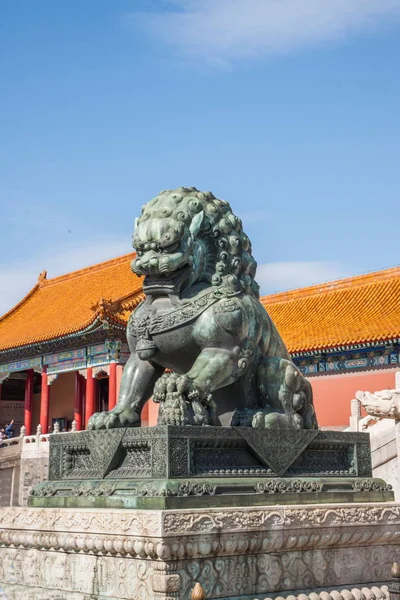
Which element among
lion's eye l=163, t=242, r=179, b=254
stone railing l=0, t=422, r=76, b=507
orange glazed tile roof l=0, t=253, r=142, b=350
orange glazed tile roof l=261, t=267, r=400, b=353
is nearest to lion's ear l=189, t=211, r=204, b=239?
lion's eye l=163, t=242, r=179, b=254

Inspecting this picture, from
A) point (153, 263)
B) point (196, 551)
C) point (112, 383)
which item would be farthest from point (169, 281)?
point (112, 383)

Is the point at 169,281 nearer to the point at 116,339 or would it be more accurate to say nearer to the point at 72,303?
the point at 116,339

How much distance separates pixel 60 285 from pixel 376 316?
623 inches

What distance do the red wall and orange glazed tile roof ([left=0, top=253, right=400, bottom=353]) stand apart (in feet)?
3.57

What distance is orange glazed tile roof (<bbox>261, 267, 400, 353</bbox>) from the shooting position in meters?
19.7

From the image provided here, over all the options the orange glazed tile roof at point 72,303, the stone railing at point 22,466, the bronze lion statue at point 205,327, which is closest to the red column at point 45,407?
the orange glazed tile roof at point 72,303

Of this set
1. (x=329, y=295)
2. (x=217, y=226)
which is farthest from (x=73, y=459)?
(x=329, y=295)

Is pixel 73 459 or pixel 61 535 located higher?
pixel 73 459

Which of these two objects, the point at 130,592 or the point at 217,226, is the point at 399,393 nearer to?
the point at 217,226

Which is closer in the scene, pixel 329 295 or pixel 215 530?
pixel 215 530

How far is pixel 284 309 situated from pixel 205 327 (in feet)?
65.4

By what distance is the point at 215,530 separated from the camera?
3.54 metres

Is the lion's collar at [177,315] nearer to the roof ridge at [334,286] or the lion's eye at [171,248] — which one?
the lion's eye at [171,248]

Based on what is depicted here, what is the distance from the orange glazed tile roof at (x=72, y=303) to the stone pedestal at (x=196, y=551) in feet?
60.4
